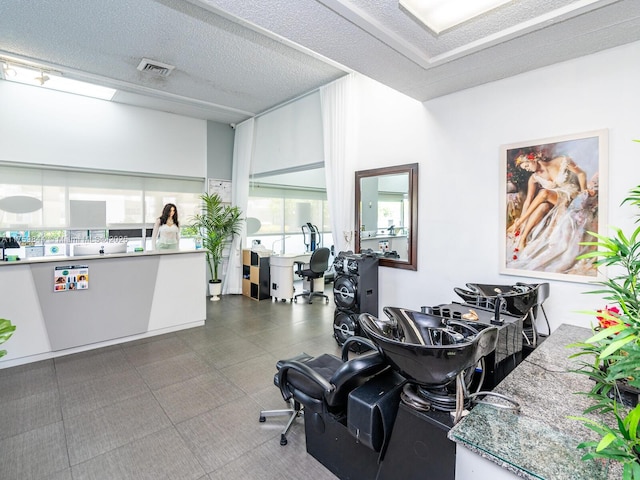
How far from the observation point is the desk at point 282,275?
5.86 metres

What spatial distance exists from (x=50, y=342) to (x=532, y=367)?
4.52 metres

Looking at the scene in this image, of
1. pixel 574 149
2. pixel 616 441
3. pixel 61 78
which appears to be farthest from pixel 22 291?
pixel 574 149

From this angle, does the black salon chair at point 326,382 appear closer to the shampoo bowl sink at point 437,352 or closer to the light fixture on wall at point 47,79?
the shampoo bowl sink at point 437,352

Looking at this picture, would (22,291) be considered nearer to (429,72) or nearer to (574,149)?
(429,72)

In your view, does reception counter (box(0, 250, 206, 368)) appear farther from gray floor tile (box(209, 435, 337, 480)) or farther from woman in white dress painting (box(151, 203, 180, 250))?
gray floor tile (box(209, 435, 337, 480))

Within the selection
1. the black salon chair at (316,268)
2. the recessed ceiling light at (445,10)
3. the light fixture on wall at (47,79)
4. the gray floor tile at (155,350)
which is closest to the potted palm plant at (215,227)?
the black salon chair at (316,268)

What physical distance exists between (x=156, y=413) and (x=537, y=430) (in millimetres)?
2596

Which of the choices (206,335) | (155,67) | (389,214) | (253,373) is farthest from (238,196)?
(253,373)

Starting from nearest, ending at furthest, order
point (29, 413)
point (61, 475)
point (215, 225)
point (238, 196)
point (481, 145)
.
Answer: point (61, 475), point (29, 413), point (481, 145), point (215, 225), point (238, 196)

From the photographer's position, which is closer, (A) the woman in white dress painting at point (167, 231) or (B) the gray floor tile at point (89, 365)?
(B) the gray floor tile at point (89, 365)

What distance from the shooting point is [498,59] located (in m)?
2.46

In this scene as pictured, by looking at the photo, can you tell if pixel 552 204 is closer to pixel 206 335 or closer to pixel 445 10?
pixel 445 10

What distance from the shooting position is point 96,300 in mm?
3766

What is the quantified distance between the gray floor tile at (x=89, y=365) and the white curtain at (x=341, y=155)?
2.82m
